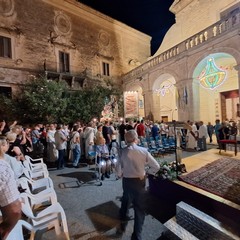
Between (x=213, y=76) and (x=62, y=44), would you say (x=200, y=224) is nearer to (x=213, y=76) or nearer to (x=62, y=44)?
(x=213, y=76)

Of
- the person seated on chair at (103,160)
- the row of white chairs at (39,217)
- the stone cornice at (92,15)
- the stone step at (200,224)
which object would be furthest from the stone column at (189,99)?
the stone cornice at (92,15)

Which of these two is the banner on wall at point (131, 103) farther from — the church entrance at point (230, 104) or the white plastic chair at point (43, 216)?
the white plastic chair at point (43, 216)

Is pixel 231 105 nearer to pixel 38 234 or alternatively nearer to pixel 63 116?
pixel 63 116

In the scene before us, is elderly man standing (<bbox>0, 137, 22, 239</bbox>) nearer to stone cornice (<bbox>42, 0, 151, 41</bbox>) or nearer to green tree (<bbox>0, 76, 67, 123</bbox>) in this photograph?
green tree (<bbox>0, 76, 67, 123</bbox>)

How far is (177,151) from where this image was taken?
4.45 metres

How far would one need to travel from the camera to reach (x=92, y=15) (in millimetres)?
18328

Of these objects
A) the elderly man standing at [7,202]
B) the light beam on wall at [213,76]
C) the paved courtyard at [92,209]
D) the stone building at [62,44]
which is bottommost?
the paved courtyard at [92,209]

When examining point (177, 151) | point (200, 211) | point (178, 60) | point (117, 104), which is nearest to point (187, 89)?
point (178, 60)

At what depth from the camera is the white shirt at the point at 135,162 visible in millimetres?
3008

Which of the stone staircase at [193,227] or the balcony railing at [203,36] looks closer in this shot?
the stone staircase at [193,227]

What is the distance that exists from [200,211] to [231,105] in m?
12.6

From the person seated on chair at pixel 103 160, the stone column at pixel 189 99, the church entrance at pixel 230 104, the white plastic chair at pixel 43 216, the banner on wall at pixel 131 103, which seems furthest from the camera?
the church entrance at pixel 230 104

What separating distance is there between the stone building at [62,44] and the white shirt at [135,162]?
13.3 meters

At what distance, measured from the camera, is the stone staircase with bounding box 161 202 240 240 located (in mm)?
2660
